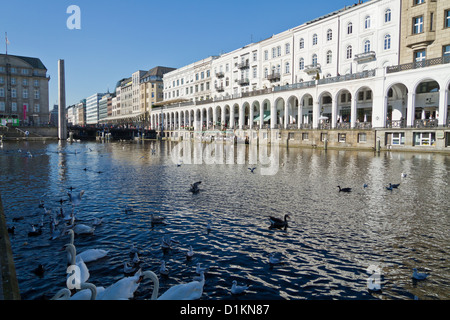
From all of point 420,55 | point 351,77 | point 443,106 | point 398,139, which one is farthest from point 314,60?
point 443,106

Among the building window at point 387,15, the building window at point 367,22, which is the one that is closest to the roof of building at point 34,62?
the building window at point 367,22

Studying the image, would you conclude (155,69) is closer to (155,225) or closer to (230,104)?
(230,104)

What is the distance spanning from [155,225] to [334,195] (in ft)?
27.8

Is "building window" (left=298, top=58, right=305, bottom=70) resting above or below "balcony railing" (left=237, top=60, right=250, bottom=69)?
below

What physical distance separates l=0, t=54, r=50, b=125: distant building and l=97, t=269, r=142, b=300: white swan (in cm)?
10128

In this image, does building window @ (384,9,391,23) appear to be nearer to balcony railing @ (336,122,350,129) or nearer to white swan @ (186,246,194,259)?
balcony railing @ (336,122,350,129)

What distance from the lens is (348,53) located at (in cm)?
4834

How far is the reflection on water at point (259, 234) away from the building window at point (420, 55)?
91.8ft

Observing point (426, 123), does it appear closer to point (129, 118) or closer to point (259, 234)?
point (259, 234)

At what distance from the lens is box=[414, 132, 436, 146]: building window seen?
35.8 meters

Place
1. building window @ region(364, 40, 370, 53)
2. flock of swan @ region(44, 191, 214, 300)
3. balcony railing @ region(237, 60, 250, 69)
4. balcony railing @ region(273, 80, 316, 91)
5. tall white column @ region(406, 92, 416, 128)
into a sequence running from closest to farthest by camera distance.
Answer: flock of swan @ region(44, 191, 214, 300), tall white column @ region(406, 92, 416, 128), building window @ region(364, 40, 370, 53), balcony railing @ region(273, 80, 316, 91), balcony railing @ region(237, 60, 250, 69)

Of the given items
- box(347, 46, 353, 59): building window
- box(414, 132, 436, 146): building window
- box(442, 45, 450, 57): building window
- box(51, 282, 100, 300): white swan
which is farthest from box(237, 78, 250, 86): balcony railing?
box(51, 282, 100, 300): white swan

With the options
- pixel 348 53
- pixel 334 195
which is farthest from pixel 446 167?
pixel 348 53

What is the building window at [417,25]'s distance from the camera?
127 ft
